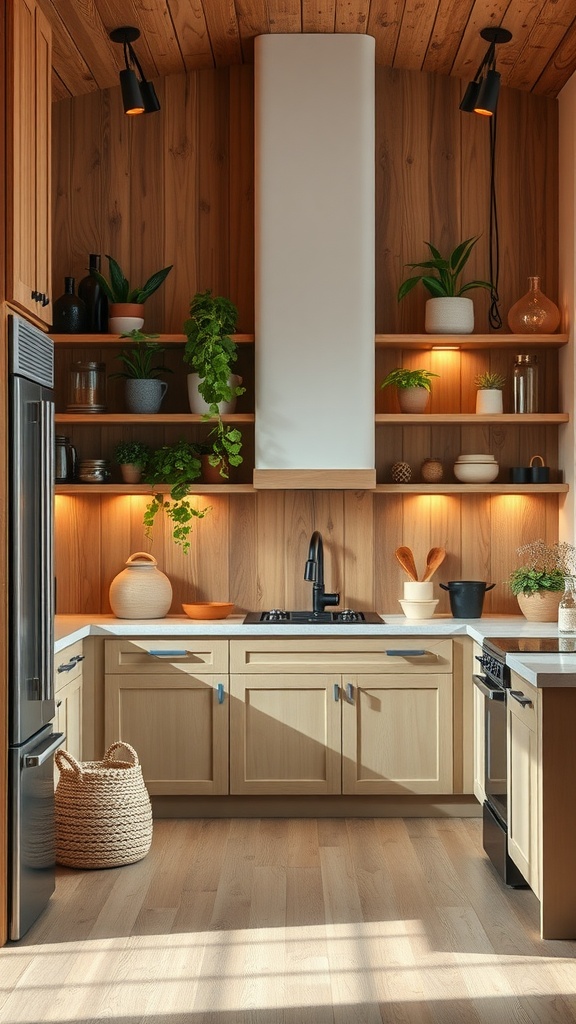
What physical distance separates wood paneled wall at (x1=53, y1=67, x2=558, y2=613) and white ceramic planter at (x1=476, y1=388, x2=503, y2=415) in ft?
0.65

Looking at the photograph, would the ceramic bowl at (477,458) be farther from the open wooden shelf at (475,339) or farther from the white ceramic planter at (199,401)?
the white ceramic planter at (199,401)

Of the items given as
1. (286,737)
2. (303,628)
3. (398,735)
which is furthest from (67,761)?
(398,735)

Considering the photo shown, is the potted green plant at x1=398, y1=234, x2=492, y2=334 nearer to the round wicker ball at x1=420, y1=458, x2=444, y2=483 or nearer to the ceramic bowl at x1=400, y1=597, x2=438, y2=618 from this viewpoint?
the round wicker ball at x1=420, y1=458, x2=444, y2=483

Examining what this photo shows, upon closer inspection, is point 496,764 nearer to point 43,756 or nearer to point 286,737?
point 286,737

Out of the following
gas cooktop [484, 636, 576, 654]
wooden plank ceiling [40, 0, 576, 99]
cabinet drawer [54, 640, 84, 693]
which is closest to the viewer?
gas cooktop [484, 636, 576, 654]

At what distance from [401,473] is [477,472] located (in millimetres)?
348

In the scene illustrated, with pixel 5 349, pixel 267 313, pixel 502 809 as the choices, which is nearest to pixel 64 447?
pixel 267 313

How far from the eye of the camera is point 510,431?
5246 millimetres

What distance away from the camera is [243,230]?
5.19m

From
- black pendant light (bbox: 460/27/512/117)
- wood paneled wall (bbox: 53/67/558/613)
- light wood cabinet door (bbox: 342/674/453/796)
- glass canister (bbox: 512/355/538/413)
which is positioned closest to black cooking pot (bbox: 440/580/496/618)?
wood paneled wall (bbox: 53/67/558/613)

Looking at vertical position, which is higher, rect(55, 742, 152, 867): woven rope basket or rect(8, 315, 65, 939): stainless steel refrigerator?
rect(8, 315, 65, 939): stainless steel refrigerator

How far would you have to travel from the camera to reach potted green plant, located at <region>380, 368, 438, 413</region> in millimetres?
5004

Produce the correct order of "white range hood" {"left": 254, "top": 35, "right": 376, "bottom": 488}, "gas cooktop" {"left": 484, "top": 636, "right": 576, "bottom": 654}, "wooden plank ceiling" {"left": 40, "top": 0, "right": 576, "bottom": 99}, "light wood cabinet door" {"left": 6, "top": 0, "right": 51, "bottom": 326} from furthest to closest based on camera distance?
1. "white range hood" {"left": 254, "top": 35, "right": 376, "bottom": 488}
2. "wooden plank ceiling" {"left": 40, "top": 0, "right": 576, "bottom": 99}
3. "gas cooktop" {"left": 484, "top": 636, "right": 576, "bottom": 654}
4. "light wood cabinet door" {"left": 6, "top": 0, "right": 51, "bottom": 326}

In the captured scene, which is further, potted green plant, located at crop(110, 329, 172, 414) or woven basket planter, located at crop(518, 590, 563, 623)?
potted green plant, located at crop(110, 329, 172, 414)
